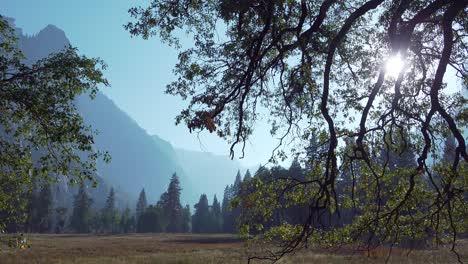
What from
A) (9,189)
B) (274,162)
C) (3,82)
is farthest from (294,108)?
(9,189)

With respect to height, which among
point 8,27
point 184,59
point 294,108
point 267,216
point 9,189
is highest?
point 8,27

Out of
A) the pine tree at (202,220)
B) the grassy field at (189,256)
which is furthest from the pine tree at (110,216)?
the grassy field at (189,256)

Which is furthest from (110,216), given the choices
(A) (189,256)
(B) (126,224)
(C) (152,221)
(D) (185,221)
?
(A) (189,256)

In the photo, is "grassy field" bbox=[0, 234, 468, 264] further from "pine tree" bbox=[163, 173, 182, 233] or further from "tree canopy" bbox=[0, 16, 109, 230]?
"pine tree" bbox=[163, 173, 182, 233]

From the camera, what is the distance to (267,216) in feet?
33.8

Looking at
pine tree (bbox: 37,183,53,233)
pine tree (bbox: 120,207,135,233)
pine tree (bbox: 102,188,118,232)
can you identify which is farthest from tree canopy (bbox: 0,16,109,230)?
pine tree (bbox: 120,207,135,233)

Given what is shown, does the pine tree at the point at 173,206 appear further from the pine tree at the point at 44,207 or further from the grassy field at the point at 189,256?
the grassy field at the point at 189,256

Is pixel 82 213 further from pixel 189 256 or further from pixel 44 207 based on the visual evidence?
pixel 189 256

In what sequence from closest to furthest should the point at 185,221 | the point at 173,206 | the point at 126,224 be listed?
the point at 173,206, the point at 126,224, the point at 185,221

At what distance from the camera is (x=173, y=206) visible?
124625mm

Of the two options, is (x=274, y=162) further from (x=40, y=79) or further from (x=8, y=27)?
(x=8, y=27)

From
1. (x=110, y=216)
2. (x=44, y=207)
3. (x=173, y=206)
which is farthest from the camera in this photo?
(x=110, y=216)

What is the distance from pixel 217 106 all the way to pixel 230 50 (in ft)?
8.78

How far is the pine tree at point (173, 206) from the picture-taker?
123 m
